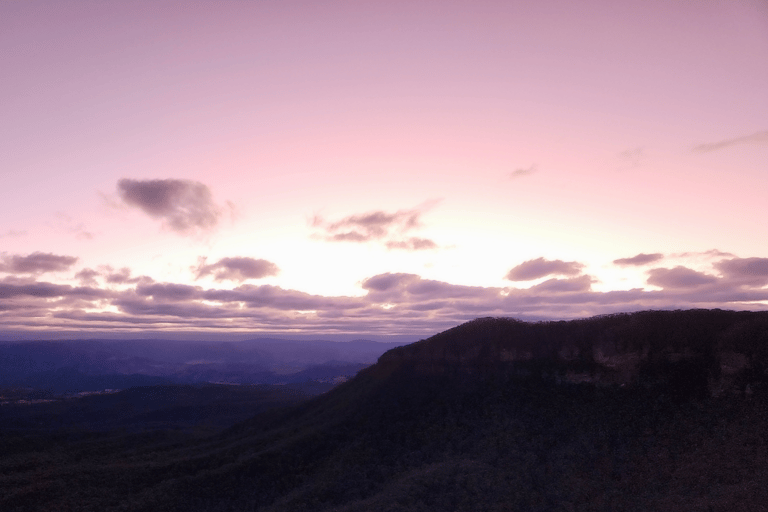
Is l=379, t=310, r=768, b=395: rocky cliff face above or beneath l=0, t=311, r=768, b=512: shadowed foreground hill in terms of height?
above

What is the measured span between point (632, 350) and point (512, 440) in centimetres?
1553

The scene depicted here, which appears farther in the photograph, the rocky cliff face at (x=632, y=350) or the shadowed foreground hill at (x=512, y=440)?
the rocky cliff face at (x=632, y=350)

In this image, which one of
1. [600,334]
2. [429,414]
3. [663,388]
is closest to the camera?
[663,388]

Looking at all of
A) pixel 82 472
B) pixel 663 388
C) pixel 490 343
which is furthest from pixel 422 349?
pixel 82 472

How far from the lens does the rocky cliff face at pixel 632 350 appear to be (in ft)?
122

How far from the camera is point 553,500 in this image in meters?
31.7

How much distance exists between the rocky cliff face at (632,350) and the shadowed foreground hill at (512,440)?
0.46 ft

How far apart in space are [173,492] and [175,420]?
91896 millimetres

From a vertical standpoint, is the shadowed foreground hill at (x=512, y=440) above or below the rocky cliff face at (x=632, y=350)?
below

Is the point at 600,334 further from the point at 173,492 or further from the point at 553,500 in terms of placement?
the point at 173,492

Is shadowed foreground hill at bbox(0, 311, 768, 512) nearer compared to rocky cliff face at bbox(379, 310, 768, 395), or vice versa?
shadowed foreground hill at bbox(0, 311, 768, 512)

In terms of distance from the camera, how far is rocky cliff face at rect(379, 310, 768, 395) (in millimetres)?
37062

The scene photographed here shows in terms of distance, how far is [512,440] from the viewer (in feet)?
132

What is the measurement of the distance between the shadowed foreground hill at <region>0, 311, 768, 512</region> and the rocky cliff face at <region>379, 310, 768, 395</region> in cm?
14
